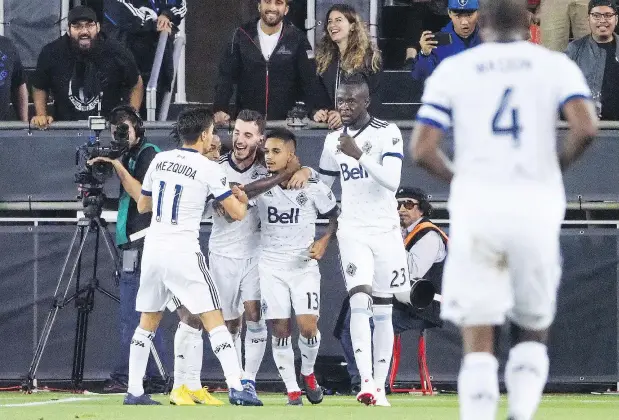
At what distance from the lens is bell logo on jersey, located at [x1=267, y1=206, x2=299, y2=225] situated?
10812mm

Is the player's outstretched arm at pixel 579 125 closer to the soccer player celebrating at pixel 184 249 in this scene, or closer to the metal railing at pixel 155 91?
the soccer player celebrating at pixel 184 249

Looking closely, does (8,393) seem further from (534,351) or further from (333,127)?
(534,351)

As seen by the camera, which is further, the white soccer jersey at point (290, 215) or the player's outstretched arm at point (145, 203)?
the white soccer jersey at point (290, 215)

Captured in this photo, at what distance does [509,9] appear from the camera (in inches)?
222

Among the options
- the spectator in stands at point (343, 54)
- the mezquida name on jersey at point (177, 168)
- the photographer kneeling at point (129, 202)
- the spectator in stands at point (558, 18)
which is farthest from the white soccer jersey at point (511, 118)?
the spectator in stands at point (558, 18)

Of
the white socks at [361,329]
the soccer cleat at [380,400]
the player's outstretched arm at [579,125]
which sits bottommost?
the soccer cleat at [380,400]

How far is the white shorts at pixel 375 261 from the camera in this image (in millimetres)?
10336

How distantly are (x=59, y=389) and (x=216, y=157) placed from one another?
121 inches

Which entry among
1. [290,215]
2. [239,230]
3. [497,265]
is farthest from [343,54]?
[497,265]

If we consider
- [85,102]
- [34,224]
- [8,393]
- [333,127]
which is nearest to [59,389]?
[8,393]

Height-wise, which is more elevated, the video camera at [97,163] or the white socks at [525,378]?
the video camera at [97,163]

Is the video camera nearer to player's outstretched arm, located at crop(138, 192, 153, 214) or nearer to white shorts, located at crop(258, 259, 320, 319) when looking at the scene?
player's outstretched arm, located at crop(138, 192, 153, 214)

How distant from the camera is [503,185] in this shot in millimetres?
5586

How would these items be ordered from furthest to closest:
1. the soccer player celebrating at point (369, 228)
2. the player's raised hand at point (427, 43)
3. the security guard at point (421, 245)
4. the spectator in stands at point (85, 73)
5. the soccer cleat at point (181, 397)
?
the spectator in stands at point (85, 73), the player's raised hand at point (427, 43), the security guard at point (421, 245), the soccer cleat at point (181, 397), the soccer player celebrating at point (369, 228)
